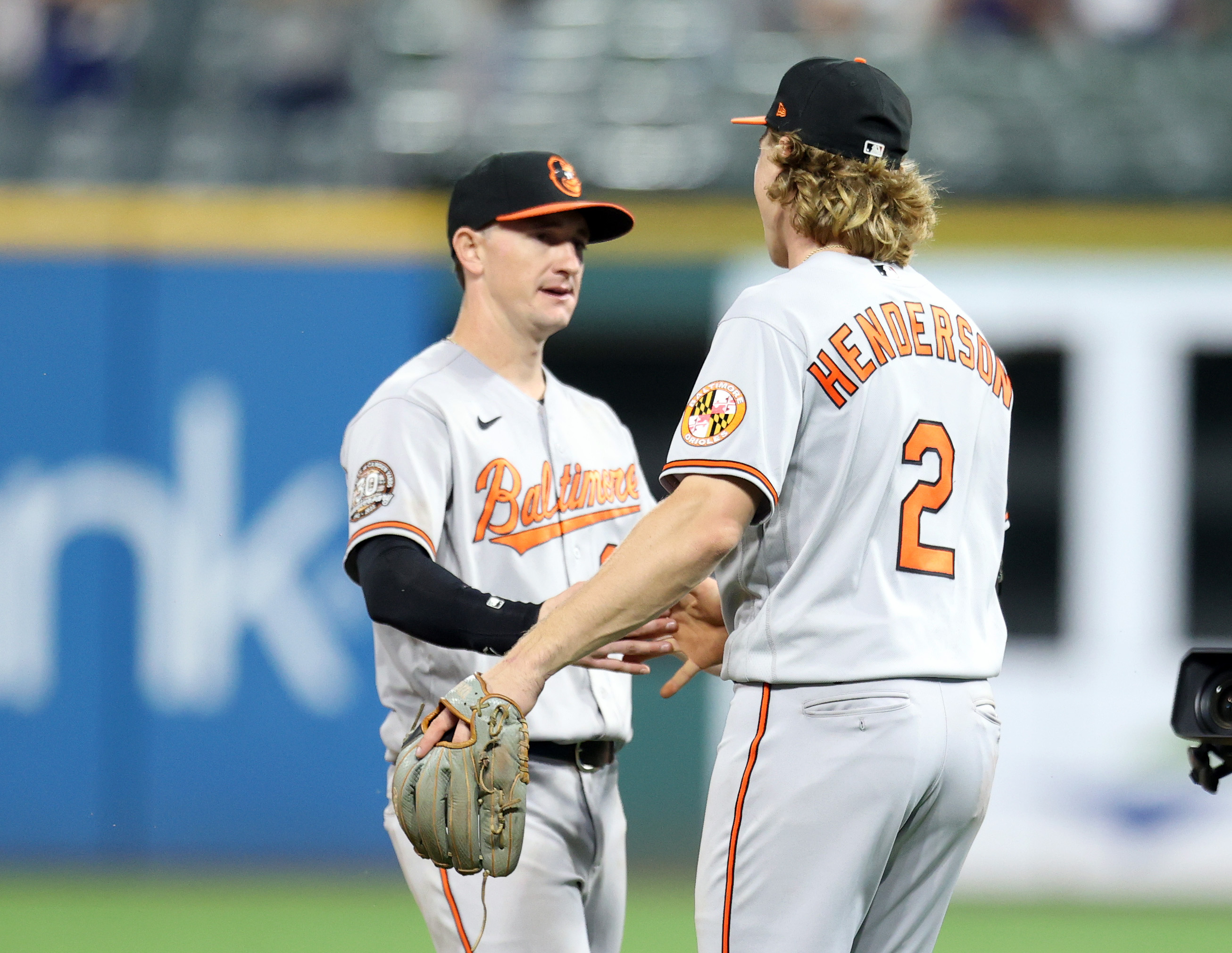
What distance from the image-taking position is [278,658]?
291 inches

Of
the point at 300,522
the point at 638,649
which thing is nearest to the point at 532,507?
the point at 638,649

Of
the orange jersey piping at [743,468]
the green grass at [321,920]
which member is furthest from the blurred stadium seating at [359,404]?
the orange jersey piping at [743,468]

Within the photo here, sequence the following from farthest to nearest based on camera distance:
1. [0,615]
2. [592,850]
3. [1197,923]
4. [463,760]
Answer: [0,615] < [1197,923] < [592,850] < [463,760]

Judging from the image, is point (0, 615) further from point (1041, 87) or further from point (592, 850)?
point (1041, 87)

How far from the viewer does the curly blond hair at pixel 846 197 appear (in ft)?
7.72

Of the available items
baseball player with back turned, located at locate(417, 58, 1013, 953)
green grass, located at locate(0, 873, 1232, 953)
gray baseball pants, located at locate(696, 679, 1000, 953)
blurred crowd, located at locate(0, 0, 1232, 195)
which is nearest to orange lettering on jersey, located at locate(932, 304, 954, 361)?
baseball player with back turned, located at locate(417, 58, 1013, 953)

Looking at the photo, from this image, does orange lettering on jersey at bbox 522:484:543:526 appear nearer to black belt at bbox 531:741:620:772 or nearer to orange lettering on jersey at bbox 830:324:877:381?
black belt at bbox 531:741:620:772

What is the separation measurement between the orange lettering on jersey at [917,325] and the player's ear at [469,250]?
1087 millimetres

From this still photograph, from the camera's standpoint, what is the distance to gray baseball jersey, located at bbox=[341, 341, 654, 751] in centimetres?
281

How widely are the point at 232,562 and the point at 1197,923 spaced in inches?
180

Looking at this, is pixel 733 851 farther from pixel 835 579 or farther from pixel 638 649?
pixel 638 649

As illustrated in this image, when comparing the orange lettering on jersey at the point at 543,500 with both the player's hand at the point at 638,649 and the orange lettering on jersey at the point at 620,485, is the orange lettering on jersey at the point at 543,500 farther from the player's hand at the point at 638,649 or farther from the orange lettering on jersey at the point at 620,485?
the player's hand at the point at 638,649

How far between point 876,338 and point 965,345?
7.0 inches

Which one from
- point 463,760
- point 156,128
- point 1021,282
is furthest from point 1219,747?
point 156,128
